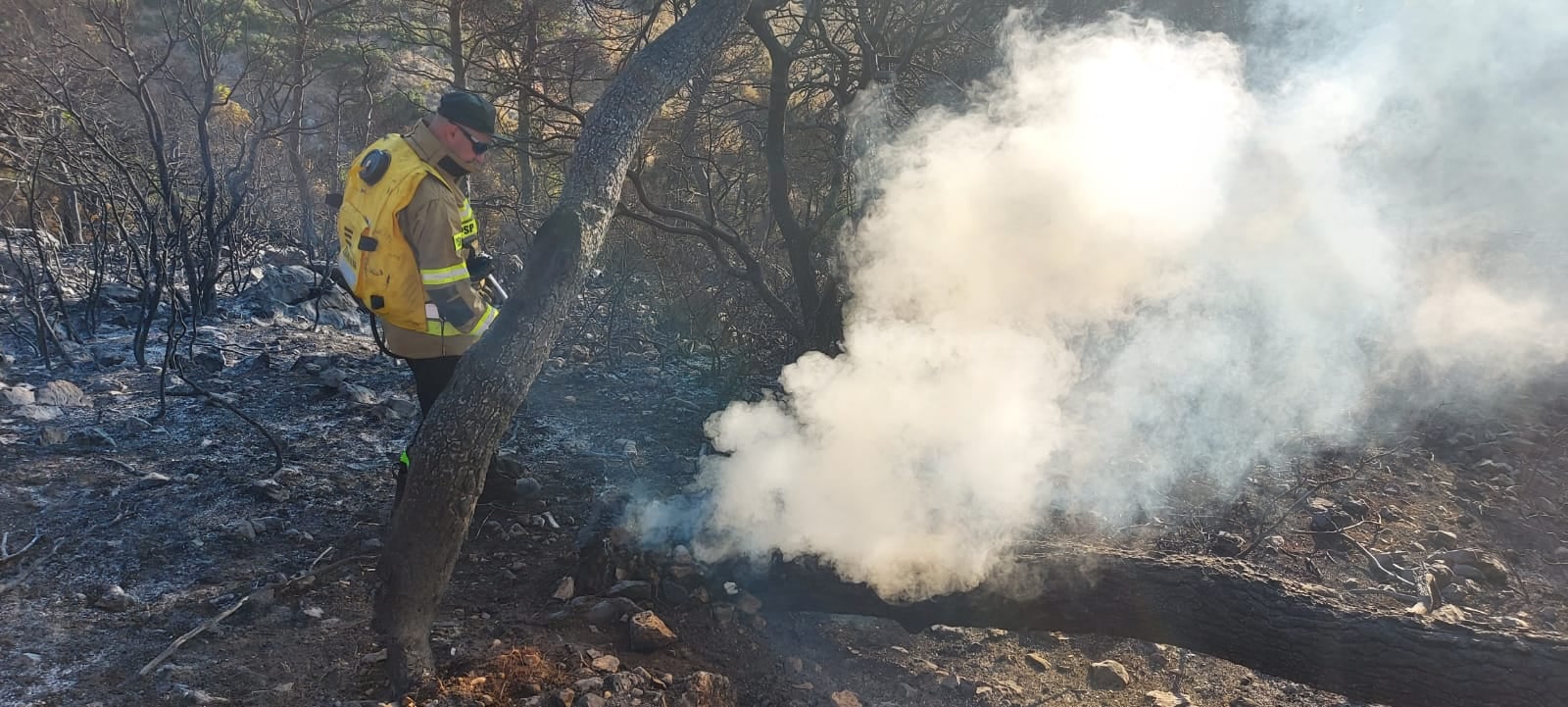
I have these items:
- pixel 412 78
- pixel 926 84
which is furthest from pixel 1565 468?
pixel 412 78

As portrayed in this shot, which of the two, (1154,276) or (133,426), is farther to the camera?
(1154,276)

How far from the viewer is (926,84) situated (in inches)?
264

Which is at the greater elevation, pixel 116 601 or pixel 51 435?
pixel 51 435

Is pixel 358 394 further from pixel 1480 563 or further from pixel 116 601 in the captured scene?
pixel 1480 563

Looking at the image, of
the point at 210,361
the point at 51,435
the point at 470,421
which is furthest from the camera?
the point at 210,361

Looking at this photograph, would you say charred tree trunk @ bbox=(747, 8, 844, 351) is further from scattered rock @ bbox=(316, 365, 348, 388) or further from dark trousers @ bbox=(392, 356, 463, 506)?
scattered rock @ bbox=(316, 365, 348, 388)

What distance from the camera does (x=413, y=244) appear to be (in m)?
3.34

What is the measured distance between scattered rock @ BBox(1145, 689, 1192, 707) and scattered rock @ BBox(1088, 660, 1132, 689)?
0.11 m

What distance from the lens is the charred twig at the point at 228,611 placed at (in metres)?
2.63

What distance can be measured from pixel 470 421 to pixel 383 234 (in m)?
1.19

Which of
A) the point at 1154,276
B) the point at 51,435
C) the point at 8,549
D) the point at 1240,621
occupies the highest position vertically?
the point at 1154,276

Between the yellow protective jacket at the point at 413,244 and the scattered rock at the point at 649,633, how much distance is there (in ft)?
4.65

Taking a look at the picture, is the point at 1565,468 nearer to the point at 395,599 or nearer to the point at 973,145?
the point at 973,145

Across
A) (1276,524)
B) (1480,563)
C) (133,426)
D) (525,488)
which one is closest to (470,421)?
(525,488)
